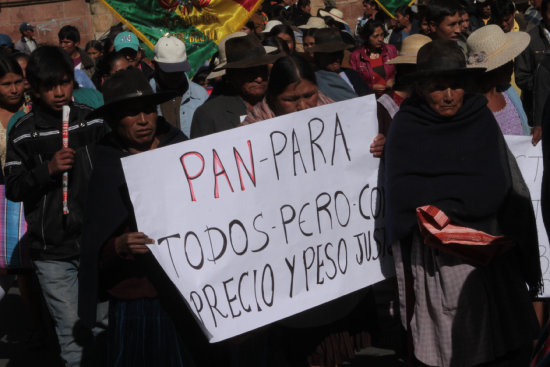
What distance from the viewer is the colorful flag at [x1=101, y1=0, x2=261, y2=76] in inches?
329

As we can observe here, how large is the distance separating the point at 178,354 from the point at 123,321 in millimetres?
290

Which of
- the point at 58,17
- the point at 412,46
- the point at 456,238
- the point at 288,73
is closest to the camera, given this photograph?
the point at 456,238

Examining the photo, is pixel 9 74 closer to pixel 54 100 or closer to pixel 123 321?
pixel 54 100

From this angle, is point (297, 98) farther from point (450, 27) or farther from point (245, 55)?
point (450, 27)

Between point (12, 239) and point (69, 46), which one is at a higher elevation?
point (69, 46)

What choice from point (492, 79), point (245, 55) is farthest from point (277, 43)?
point (492, 79)

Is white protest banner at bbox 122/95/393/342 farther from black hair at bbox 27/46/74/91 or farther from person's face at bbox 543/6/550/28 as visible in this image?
person's face at bbox 543/6/550/28

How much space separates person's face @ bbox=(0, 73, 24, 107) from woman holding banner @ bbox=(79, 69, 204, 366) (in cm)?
224

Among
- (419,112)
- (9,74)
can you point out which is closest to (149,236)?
(419,112)

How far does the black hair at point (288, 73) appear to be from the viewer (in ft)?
13.7

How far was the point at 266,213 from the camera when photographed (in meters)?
4.08

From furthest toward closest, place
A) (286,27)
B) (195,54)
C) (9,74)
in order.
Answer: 1. (286,27)
2. (195,54)
3. (9,74)

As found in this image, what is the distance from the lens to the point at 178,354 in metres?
4.07

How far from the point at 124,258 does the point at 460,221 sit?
149 cm
